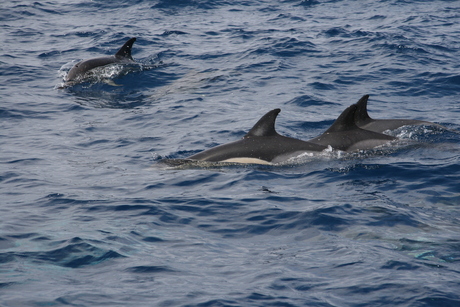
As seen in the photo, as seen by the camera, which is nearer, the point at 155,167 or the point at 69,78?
the point at 155,167

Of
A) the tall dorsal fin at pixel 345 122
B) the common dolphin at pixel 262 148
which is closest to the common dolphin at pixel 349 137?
the tall dorsal fin at pixel 345 122

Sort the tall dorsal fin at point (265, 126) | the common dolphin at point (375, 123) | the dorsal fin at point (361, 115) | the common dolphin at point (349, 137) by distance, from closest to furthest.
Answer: the tall dorsal fin at point (265, 126), the common dolphin at point (349, 137), the dorsal fin at point (361, 115), the common dolphin at point (375, 123)

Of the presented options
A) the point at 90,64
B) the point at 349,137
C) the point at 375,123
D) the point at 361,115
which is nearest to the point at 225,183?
the point at 349,137

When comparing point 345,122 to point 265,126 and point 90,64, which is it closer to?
point 265,126

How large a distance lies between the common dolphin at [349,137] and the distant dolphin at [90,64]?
970 centimetres

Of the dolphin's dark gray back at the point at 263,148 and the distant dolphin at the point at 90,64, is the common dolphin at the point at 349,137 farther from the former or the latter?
the distant dolphin at the point at 90,64

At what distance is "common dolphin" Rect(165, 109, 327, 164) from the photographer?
1130cm

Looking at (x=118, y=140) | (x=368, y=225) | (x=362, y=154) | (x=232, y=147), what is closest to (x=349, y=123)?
(x=362, y=154)

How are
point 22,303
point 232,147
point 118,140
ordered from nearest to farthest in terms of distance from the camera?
point 22,303
point 232,147
point 118,140

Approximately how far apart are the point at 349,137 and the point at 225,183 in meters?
2.97

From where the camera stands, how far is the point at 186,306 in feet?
20.4

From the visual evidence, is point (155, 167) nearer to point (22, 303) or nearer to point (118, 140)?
point (118, 140)

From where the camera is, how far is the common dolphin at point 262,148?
11.3 meters

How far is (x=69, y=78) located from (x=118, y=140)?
20.7ft
